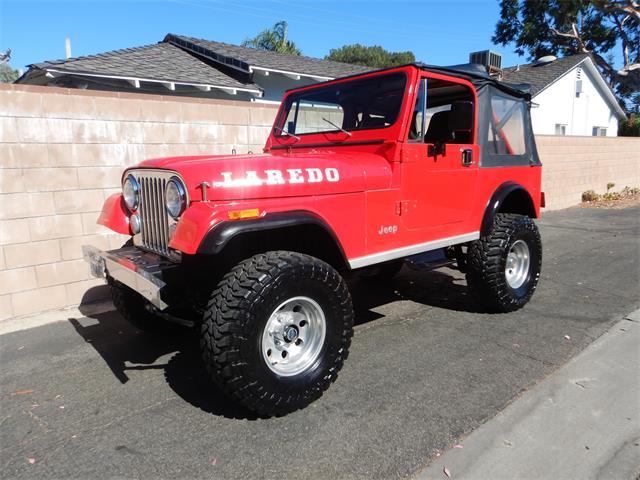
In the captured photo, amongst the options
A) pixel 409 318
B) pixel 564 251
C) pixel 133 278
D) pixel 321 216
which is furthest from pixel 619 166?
pixel 133 278

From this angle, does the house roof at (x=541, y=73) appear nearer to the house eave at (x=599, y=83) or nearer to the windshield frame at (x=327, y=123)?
the house eave at (x=599, y=83)

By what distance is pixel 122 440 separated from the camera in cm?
255

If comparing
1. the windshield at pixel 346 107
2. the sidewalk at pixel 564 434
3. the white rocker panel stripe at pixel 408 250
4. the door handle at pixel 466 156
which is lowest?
the sidewalk at pixel 564 434

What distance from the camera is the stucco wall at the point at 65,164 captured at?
14.0 ft

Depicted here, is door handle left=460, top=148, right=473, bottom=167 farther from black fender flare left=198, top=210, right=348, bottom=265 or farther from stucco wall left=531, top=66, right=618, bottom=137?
stucco wall left=531, top=66, right=618, bottom=137

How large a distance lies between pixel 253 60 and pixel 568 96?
14634mm

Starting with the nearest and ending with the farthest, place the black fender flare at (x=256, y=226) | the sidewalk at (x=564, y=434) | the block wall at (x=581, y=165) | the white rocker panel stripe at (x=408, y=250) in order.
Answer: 1. the sidewalk at (x=564, y=434)
2. the black fender flare at (x=256, y=226)
3. the white rocker panel stripe at (x=408, y=250)
4. the block wall at (x=581, y=165)

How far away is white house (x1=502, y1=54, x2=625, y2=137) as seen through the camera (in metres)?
18.2

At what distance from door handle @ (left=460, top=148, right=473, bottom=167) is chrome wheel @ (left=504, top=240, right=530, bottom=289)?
1114 mm

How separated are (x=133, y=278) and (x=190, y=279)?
1.26 feet

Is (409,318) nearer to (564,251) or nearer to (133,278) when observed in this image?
(133,278)

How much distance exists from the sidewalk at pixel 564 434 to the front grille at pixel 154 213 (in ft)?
6.60

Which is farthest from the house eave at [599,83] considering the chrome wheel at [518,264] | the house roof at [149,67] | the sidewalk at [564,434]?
the sidewalk at [564,434]

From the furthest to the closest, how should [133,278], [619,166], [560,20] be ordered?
[560,20]
[619,166]
[133,278]
